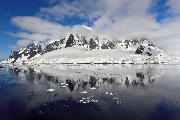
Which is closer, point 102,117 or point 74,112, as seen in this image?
point 102,117

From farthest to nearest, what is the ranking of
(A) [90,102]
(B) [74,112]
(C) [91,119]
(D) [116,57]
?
(D) [116,57]
(A) [90,102]
(B) [74,112]
(C) [91,119]

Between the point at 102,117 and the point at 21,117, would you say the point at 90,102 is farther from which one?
the point at 21,117

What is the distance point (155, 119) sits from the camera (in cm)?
1480

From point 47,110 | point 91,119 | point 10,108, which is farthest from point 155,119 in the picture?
point 10,108

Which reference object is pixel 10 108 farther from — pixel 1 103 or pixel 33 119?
pixel 33 119

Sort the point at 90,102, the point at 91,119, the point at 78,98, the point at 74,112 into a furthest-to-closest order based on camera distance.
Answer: the point at 78,98
the point at 90,102
the point at 74,112
the point at 91,119

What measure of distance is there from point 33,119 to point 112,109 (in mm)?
7091

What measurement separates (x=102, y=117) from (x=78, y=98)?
23.0ft

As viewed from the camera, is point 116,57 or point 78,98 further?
point 116,57

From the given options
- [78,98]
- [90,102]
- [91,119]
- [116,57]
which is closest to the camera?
[91,119]

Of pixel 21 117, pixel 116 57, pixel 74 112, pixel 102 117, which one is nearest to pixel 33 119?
pixel 21 117

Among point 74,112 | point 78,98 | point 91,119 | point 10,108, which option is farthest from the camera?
point 78,98

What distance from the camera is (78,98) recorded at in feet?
71.4

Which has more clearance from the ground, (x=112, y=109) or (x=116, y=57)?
(x=116, y=57)
